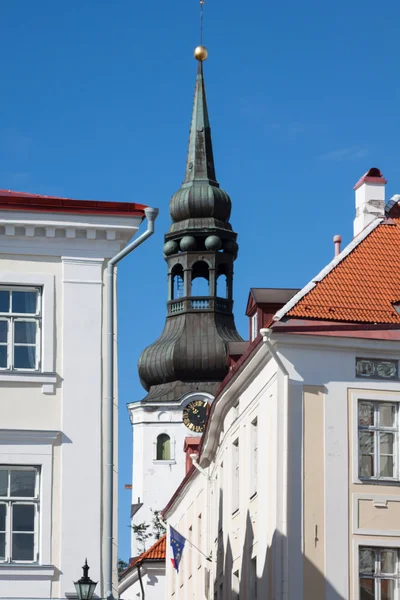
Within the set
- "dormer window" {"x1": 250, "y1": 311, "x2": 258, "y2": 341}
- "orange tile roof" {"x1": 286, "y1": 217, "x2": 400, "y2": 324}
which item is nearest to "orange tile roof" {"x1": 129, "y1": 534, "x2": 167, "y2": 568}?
"dormer window" {"x1": 250, "y1": 311, "x2": 258, "y2": 341}

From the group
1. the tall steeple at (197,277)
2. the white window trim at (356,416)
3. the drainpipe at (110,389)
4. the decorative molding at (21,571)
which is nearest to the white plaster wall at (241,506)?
the white window trim at (356,416)

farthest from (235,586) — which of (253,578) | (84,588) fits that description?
(84,588)

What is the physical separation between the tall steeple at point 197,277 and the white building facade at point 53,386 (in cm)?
5872

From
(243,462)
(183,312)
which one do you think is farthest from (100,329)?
(183,312)

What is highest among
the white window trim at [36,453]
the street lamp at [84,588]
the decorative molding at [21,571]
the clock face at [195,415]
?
the clock face at [195,415]

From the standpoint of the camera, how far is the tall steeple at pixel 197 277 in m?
85.4

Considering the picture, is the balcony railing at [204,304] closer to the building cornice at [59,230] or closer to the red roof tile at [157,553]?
the red roof tile at [157,553]

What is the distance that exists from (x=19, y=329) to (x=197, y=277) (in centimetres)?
6104

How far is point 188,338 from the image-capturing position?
9206 cm

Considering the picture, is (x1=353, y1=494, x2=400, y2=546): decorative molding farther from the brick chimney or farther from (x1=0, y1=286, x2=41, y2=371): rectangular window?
(x1=0, y1=286, x2=41, y2=371): rectangular window

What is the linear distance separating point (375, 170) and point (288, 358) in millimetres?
6746

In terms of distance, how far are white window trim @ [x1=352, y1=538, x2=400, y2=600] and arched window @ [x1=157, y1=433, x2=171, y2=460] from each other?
198ft

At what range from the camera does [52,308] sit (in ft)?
82.6

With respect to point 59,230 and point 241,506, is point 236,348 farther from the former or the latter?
point 59,230
